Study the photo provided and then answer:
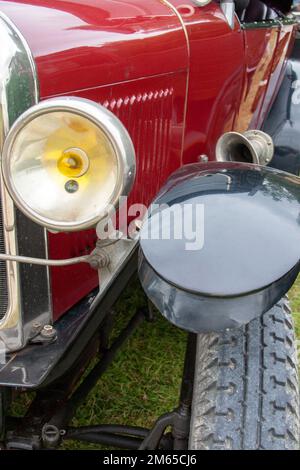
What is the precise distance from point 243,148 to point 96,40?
0.93 meters

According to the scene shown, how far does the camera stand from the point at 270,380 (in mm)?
1624

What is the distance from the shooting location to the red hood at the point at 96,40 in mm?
1753

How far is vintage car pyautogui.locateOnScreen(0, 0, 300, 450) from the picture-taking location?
1461 millimetres

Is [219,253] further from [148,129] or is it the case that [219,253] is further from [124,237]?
[148,129]

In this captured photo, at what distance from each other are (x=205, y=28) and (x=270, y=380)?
1.57m

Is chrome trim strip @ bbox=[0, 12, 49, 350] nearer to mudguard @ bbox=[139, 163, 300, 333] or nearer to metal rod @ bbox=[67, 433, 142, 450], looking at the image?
mudguard @ bbox=[139, 163, 300, 333]

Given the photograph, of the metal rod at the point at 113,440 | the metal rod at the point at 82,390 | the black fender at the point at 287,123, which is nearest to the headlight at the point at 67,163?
the metal rod at the point at 82,390

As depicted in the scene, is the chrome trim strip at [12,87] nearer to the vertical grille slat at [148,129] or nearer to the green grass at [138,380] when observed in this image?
the vertical grille slat at [148,129]

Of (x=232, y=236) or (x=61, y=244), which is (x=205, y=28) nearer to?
(x=61, y=244)

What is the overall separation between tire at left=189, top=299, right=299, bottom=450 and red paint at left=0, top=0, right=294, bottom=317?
555 millimetres

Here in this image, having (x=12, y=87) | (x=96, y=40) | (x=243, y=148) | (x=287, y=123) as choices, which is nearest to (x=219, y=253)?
(x=12, y=87)

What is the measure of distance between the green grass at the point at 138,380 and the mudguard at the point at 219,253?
49.6 inches

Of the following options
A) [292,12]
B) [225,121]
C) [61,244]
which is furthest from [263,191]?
[292,12]

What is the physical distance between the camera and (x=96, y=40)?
6.30ft
